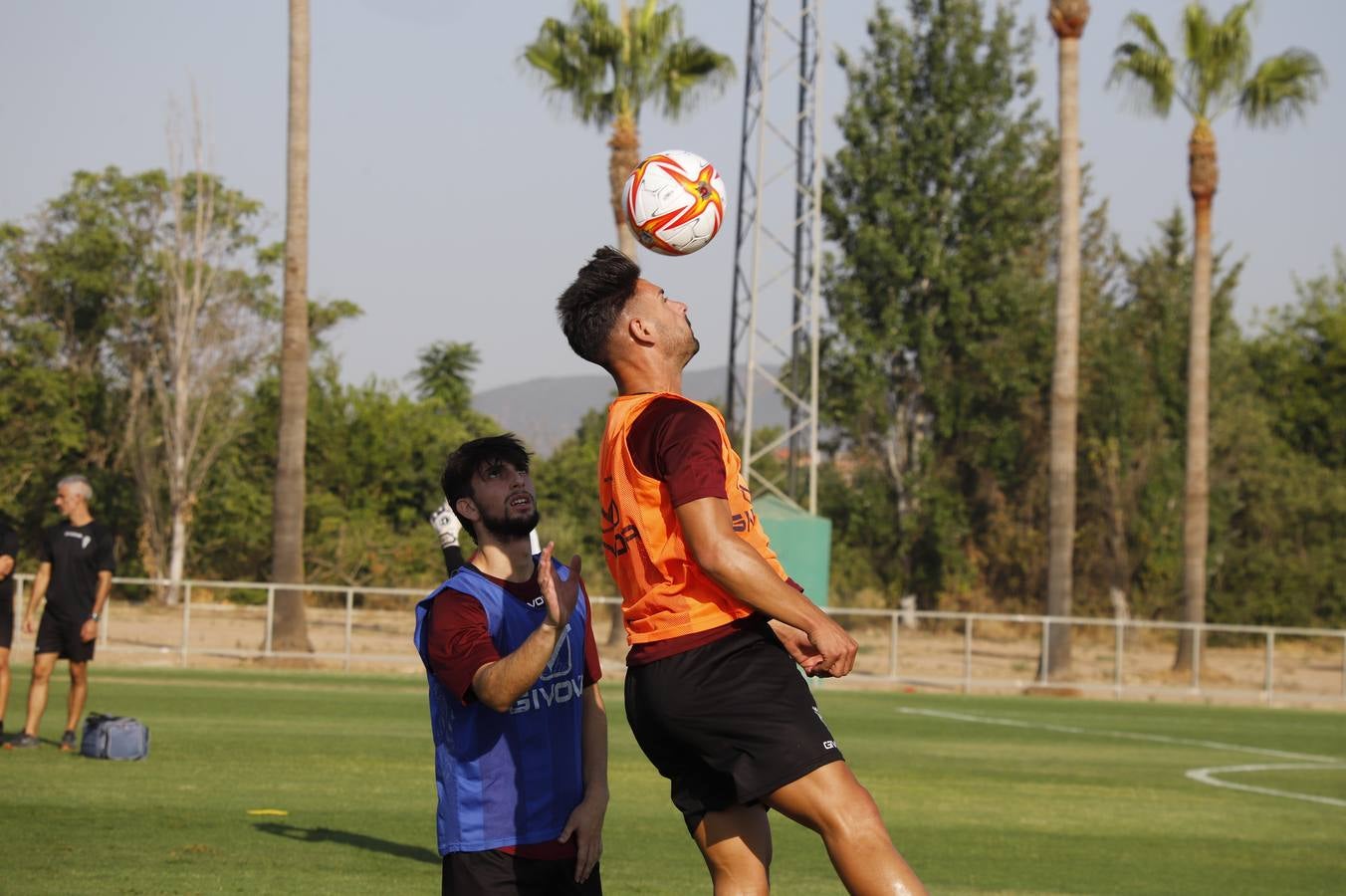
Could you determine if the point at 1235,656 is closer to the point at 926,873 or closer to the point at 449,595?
the point at 926,873

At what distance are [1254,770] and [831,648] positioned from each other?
14154mm

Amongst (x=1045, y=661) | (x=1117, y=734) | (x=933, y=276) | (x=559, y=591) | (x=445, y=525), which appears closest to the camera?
(x=559, y=591)

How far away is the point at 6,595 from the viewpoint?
1355 cm

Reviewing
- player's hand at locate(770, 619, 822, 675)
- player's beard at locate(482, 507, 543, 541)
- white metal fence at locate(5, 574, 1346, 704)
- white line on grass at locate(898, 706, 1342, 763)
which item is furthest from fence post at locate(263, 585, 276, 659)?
player's hand at locate(770, 619, 822, 675)

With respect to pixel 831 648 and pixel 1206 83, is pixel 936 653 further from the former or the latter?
pixel 831 648

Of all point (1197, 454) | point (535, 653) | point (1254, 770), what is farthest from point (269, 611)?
point (535, 653)

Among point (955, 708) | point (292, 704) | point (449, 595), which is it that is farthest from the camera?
point (955, 708)

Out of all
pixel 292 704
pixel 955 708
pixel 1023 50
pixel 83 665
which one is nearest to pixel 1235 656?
pixel 955 708

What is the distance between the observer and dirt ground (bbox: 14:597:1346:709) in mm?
28828

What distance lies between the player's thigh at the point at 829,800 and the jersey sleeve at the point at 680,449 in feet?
2.81

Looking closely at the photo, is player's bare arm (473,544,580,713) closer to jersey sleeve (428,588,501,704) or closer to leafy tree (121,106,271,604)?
jersey sleeve (428,588,501,704)

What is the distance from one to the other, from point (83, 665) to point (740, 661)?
1086 cm

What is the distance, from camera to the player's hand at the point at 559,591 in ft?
13.9

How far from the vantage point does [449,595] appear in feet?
15.5
